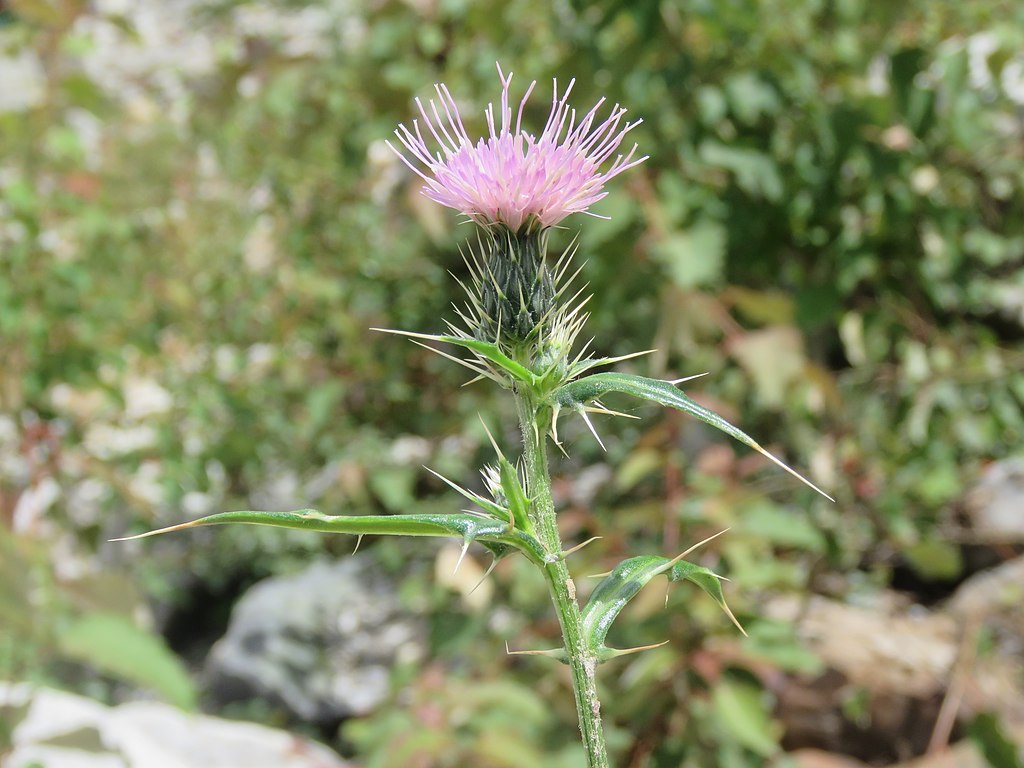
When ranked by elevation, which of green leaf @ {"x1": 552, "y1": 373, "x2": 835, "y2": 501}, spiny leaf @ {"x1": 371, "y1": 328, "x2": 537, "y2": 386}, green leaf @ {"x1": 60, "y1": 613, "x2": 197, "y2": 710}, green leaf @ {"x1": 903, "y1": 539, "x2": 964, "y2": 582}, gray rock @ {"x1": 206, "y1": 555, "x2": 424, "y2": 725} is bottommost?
gray rock @ {"x1": 206, "y1": 555, "x2": 424, "y2": 725}

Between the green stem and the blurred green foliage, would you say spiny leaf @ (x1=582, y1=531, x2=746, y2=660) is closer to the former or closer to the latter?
the green stem

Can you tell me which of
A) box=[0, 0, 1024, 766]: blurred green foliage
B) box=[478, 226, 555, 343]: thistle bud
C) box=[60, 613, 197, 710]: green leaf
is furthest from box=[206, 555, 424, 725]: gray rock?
box=[478, 226, 555, 343]: thistle bud

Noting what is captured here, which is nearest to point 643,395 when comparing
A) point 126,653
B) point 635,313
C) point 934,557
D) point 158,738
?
point 126,653

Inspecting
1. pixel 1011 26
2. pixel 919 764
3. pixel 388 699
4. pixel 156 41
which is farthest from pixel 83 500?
pixel 156 41

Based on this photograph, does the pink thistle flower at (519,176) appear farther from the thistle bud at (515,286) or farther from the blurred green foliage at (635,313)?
the blurred green foliage at (635,313)

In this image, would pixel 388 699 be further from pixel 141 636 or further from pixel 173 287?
pixel 173 287
